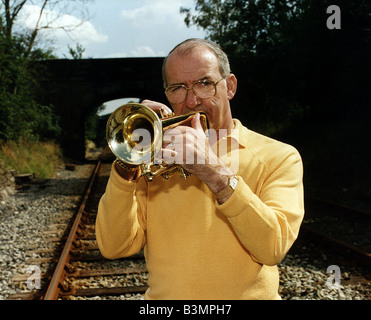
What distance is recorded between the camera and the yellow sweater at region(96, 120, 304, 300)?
5.23 ft

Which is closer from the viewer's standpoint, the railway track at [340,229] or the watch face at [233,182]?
the watch face at [233,182]

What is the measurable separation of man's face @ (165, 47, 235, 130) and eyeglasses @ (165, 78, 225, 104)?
0.01m

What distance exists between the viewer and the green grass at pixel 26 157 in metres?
13.2

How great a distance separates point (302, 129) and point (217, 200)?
48.5ft

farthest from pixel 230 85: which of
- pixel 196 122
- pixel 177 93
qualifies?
pixel 196 122

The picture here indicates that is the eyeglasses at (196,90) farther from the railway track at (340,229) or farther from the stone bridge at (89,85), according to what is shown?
the stone bridge at (89,85)

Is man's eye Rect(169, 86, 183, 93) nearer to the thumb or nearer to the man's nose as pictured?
the man's nose

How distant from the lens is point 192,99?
181cm

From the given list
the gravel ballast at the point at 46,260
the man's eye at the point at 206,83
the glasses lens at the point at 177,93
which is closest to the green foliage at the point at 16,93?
the gravel ballast at the point at 46,260

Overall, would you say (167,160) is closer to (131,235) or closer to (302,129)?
(131,235)

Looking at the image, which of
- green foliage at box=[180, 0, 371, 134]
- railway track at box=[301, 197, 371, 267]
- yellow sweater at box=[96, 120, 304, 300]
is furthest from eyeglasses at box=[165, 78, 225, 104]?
green foliage at box=[180, 0, 371, 134]

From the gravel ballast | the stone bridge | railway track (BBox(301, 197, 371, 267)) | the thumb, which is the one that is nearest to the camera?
the thumb

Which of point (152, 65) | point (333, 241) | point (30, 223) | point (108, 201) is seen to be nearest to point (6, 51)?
point (152, 65)

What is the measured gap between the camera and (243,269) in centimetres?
166
